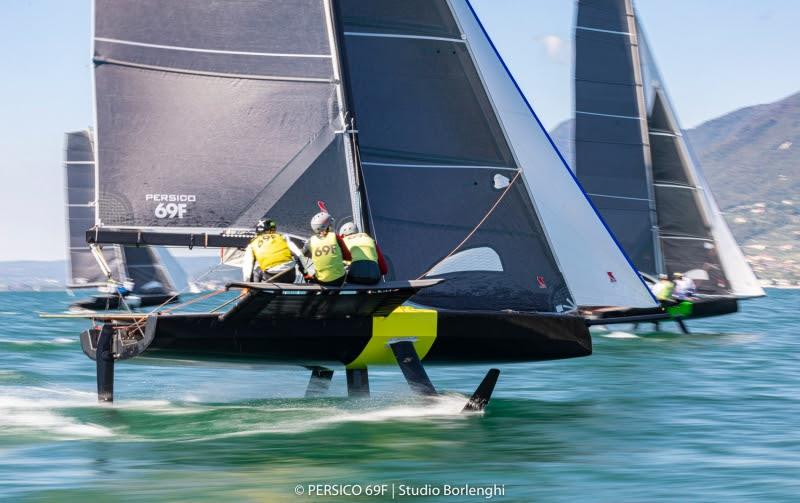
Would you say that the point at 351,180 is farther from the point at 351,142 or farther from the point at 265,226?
the point at 265,226

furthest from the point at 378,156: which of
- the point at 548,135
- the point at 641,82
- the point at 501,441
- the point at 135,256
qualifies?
the point at 135,256

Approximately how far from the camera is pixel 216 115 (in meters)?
13.9

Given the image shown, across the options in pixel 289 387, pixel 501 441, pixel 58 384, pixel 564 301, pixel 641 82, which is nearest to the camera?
pixel 501 441

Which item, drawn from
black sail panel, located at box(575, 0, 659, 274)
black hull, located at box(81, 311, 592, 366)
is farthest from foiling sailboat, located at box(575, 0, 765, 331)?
black hull, located at box(81, 311, 592, 366)

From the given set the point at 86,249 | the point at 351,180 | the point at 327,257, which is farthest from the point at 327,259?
the point at 86,249

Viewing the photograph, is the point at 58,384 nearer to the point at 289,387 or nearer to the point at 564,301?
the point at 289,387

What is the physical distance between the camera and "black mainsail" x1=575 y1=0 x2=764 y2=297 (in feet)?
105

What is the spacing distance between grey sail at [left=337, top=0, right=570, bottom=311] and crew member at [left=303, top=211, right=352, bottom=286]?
187 centimetres

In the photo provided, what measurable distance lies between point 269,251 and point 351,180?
166 centimetres

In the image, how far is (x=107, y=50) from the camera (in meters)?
13.6

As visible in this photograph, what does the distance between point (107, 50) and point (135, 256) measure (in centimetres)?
2872

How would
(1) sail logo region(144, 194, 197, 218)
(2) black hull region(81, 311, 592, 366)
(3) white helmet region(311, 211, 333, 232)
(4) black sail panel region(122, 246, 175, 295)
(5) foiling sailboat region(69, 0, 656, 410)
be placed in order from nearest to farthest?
(2) black hull region(81, 311, 592, 366), (3) white helmet region(311, 211, 333, 232), (5) foiling sailboat region(69, 0, 656, 410), (1) sail logo region(144, 194, 197, 218), (4) black sail panel region(122, 246, 175, 295)

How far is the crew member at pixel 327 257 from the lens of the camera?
1249 centimetres

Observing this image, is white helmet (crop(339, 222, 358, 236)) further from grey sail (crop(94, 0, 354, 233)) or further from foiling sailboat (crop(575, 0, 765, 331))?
foiling sailboat (crop(575, 0, 765, 331))
